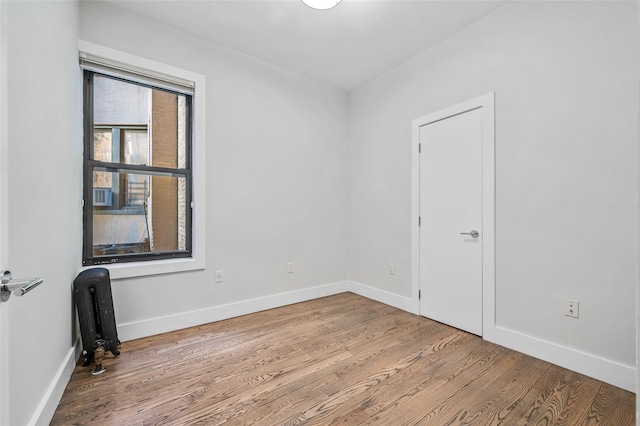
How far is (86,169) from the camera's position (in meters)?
2.27

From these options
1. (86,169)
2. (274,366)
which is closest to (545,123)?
(274,366)

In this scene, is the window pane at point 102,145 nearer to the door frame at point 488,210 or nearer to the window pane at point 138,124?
the window pane at point 138,124

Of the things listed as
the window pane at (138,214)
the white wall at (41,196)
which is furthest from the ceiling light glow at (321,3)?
the window pane at (138,214)

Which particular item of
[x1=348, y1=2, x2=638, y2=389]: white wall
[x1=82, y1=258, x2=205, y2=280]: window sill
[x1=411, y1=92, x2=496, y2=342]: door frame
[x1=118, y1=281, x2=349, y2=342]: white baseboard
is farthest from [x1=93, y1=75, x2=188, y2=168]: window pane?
[x1=411, y1=92, x2=496, y2=342]: door frame

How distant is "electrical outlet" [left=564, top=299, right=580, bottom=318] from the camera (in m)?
1.92

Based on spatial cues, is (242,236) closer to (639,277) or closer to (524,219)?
(524,219)

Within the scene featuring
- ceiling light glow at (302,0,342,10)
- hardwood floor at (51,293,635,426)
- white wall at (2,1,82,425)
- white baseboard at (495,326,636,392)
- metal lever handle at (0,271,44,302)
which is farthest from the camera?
ceiling light glow at (302,0,342,10)

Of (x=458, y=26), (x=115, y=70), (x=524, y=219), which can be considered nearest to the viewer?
(x=524, y=219)

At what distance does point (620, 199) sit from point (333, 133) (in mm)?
2817

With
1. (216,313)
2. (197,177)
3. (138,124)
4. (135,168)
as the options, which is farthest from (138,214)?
(216,313)

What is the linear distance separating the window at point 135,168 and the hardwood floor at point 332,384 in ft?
2.80

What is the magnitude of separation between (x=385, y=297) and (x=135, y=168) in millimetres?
2926

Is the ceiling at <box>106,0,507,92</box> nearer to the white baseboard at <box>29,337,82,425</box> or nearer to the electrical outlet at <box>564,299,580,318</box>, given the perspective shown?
the electrical outlet at <box>564,299,580,318</box>

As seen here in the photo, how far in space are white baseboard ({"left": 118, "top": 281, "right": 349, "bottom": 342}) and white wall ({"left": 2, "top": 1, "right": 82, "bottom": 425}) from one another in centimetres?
48
